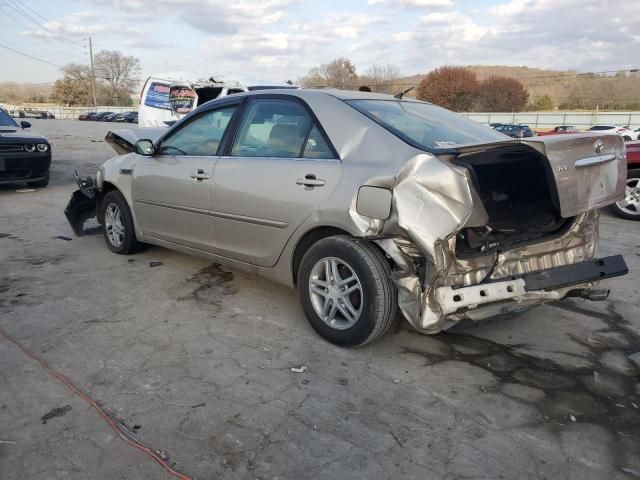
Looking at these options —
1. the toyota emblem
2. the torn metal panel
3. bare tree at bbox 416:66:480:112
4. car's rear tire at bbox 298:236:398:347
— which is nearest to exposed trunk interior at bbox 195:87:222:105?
car's rear tire at bbox 298:236:398:347

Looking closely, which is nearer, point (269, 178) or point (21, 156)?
point (269, 178)

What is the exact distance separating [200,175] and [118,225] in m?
1.74

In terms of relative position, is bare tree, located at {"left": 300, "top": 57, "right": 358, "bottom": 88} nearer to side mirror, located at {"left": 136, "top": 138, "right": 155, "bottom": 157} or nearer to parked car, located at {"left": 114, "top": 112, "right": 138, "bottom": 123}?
parked car, located at {"left": 114, "top": 112, "right": 138, "bottom": 123}

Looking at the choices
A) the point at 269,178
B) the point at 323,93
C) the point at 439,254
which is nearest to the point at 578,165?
the point at 439,254

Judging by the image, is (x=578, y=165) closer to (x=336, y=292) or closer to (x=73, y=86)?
(x=336, y=292)

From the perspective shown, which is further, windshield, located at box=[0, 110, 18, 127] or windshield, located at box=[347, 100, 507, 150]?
windshield, located at box=[0, 110, 18, 127]

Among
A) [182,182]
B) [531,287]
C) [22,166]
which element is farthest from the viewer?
[22,166]

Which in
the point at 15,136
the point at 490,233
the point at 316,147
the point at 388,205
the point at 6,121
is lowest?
the point at 490,233

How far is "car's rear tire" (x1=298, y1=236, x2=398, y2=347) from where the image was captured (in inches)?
120

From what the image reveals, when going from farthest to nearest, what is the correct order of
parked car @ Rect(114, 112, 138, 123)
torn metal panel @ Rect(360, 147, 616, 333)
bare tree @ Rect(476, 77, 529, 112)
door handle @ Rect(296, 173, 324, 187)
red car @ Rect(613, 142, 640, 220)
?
1. bare tree @ Rect(476, 77, 529, 112)
2. parked car @ Rect(114, 112, 138, 123)
3. red car @ Rect(613, 142, 640, 220)
4. door handle @ Rect(296, 173, 324, 187)
5. torn metal panel @ Rect(360, 147, 616, 333)

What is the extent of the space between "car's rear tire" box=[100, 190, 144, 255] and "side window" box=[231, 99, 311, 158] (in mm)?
1798

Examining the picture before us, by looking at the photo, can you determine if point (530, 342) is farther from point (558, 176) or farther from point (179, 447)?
point (179, 447)

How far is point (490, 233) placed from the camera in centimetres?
328

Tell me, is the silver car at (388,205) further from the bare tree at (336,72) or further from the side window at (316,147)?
the bare tree at (336,72)
